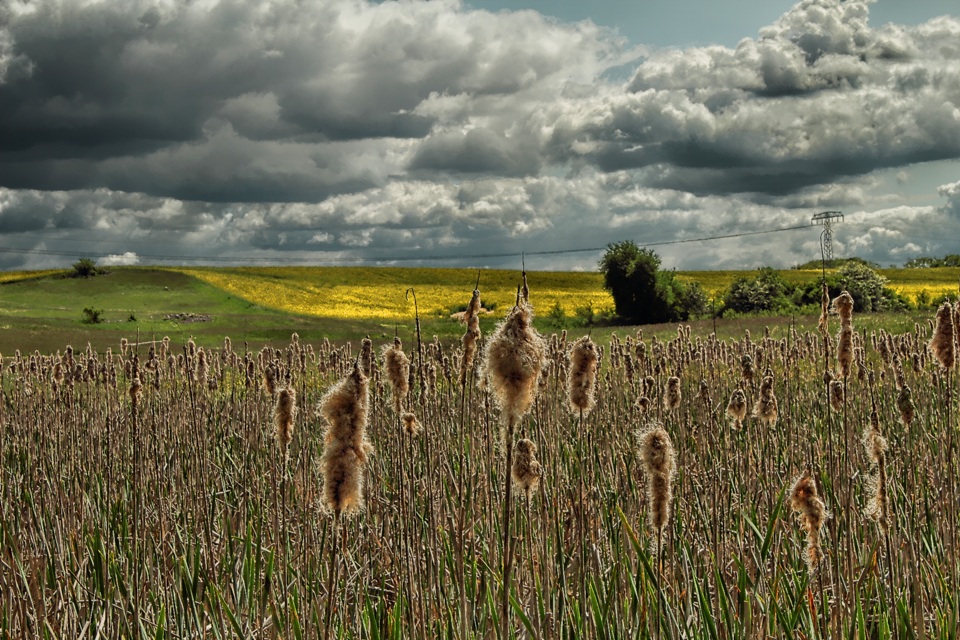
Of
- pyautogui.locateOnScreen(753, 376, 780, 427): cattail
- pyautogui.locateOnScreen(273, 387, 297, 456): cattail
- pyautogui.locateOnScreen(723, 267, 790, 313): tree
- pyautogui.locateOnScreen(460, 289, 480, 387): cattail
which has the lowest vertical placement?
pyautogui.locateOnScreen(723, 267, 790, 313): tree

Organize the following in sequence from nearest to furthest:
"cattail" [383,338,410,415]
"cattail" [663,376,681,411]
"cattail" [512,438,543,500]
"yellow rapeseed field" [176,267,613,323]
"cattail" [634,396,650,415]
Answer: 1. "cattail" [512,438,543,500]
2. "cattail" [383,338,410,415]
3. "cattail" [634,396,650,415]
4. "cattail" [663,376,681,411]
5. "yellow rapeseed field" [176,267,613,323]

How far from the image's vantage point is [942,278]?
7300 cm

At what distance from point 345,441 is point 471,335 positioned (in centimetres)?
192

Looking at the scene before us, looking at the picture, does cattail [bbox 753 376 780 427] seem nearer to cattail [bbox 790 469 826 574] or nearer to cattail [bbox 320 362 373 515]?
cattail [bbox 790 469 826 574]

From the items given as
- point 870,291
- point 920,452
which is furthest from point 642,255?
point 920,452

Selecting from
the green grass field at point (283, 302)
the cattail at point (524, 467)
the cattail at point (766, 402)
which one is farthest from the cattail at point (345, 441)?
the green grass field at point (283, 302)

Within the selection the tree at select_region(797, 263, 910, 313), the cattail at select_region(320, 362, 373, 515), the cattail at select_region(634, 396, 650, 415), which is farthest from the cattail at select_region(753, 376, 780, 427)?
the tree at select_region(797, 263, 910, 313)

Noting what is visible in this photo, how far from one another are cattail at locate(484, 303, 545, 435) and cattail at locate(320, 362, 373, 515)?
0.37 m

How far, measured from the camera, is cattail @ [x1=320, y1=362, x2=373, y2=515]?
2.08 m

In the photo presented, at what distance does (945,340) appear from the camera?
145 inches

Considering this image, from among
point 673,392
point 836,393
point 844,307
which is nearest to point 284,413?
point 844,307

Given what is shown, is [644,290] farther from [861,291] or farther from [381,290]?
[381,290]

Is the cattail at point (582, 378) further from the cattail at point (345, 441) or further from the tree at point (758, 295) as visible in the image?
the tree at point (758, 295)

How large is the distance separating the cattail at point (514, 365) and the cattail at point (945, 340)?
8.65 ft
